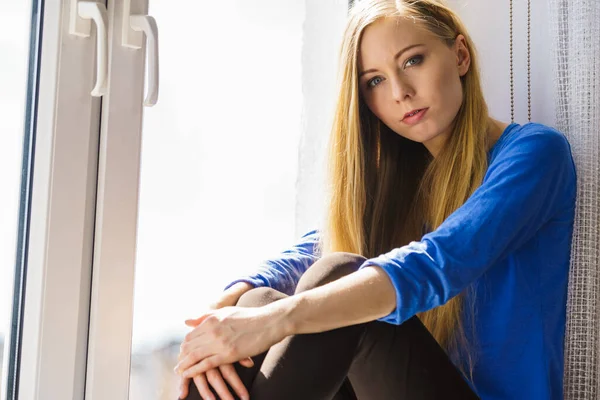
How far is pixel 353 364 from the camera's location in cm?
98

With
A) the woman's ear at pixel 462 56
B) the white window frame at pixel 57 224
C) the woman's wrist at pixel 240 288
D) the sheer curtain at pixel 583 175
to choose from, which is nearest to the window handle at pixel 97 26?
the white window frame at pixel 57 224

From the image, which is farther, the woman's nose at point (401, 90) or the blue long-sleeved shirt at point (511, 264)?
the woman's nose at point (401, 90)

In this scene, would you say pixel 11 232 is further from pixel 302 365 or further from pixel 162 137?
pixel 302 365

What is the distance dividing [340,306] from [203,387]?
0.21m

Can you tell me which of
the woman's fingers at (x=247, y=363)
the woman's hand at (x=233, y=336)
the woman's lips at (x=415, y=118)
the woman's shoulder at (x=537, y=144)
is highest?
the woman's lips at (x=415, y=118)

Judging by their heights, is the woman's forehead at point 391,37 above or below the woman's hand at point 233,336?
above

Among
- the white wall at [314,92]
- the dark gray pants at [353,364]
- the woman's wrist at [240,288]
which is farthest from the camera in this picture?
the white wall at [314,92]

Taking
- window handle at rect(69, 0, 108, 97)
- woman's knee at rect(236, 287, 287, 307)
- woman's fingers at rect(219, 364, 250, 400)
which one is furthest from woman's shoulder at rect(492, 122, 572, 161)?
window handle at rect(69, 0, 108, 97)

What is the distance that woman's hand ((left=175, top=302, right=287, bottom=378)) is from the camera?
2.96ft

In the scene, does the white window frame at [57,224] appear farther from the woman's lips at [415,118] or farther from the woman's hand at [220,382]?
the woman's lips at [415,118]

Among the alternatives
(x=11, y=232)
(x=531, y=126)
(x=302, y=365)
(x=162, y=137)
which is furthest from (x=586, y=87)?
(x=11, y=232)

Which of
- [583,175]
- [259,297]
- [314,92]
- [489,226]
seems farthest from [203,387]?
[314,92]

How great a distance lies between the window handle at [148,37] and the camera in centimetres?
109

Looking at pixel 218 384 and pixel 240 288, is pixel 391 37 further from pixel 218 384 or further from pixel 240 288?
pixel 218 384
